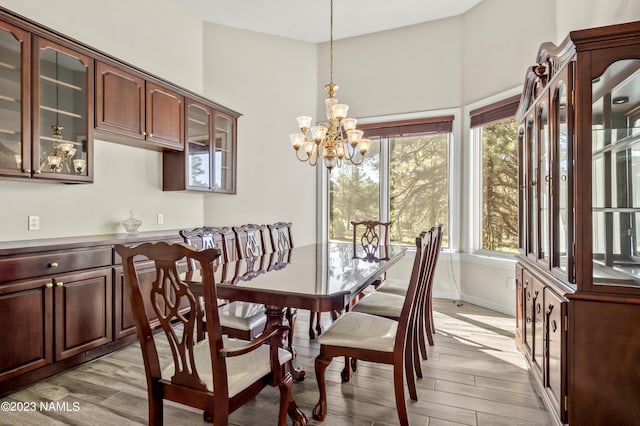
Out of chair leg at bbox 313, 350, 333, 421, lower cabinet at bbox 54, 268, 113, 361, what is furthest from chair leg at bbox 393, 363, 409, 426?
lower cabinet at bbox 54, 268, 113, 361

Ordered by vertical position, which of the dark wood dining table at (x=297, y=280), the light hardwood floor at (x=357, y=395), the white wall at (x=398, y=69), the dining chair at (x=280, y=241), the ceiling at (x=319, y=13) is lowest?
the light hardwood floor at (x=357, y=395)

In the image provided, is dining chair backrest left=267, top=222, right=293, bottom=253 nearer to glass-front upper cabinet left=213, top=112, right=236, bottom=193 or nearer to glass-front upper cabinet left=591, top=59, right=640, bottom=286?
glass-front upper cabinet left=213, top=112, right=236, bottom=193

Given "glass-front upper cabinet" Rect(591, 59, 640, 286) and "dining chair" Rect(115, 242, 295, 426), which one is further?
"glass-front upper cabinet" Rect(591, 59, 640, 286)

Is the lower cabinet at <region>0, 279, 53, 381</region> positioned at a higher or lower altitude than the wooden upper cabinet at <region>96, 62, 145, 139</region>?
lower

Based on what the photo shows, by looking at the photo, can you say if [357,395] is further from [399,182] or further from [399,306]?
[399,182]

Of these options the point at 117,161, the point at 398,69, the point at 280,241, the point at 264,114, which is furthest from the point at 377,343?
the point at 398,69

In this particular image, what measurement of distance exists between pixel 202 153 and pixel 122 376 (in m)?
2.41

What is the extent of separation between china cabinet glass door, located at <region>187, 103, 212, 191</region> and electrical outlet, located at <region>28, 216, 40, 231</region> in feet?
4.58

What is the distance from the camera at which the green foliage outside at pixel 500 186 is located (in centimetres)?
394

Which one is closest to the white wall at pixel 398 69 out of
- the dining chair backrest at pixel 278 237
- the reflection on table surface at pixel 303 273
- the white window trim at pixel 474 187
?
the white window trim at pixel 474 187

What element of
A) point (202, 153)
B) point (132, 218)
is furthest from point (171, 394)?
point (202, 153)

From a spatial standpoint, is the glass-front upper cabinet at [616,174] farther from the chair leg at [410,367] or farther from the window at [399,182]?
the window at [399,182]

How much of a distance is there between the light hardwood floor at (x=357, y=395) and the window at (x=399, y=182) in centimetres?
204

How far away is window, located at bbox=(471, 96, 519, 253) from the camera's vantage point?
12.9ft
